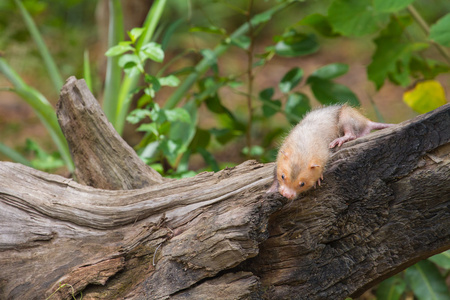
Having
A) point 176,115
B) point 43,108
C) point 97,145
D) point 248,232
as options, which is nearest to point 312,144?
point 248,232

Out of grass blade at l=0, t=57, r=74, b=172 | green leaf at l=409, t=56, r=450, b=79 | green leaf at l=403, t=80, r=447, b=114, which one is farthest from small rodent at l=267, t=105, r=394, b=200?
grass blade at l=0, t=57, r=74, b=172

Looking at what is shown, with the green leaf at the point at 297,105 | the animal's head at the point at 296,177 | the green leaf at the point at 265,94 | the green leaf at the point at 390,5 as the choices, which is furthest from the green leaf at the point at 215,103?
the animal's head at the point at 296,177

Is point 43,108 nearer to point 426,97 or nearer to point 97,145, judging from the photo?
point 97,145

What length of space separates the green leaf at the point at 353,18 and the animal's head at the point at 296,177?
237 cm

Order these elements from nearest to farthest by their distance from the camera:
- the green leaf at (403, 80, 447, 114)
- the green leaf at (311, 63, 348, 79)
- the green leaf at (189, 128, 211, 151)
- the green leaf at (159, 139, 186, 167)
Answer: the green leaf at (159, 139, 186, 167) < the green leaf at (403, 80, 447, 114) < the green leaf at (311, 63, 348, 79) < the green leaf at (189, 128, 211, 151)

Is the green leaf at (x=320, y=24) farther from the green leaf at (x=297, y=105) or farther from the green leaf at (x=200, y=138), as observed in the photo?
the green leaf at (x=200, y=138)

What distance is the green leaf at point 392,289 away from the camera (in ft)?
12.5

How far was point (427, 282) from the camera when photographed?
12.3 ft

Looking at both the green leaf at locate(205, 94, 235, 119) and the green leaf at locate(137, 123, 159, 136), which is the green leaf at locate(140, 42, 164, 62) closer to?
the green leaf at locate(137, 123, 159, 136)

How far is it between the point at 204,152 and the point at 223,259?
2209mm

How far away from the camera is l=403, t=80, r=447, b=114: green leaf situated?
433cm

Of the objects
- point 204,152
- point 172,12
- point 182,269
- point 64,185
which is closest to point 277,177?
point 182,269

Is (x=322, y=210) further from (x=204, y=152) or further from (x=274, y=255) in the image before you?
(x=204, y=152)

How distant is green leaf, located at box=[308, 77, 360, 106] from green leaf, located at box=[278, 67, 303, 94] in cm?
16
